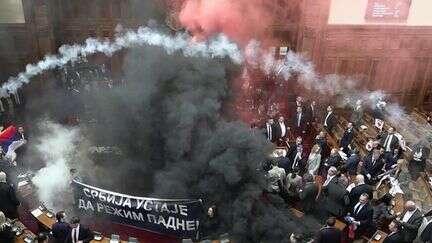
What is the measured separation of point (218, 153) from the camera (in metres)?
8.97

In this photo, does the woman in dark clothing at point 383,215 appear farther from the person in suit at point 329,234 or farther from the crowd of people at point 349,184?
the person in suit at point 329,234

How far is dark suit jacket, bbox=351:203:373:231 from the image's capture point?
871 centimetres

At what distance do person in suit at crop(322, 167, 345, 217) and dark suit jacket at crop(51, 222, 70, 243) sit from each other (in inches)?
204

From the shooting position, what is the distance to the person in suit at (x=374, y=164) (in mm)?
10727

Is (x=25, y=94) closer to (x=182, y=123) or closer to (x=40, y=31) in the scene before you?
(x=40, y=31)

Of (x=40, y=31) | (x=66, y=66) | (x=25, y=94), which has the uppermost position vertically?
(x=40, y=31)

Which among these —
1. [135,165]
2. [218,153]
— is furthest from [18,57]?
[218,153]

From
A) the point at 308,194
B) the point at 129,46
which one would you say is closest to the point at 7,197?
the point at 308,194

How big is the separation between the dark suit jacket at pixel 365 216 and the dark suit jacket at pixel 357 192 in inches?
18.5

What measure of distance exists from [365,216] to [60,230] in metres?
5.80

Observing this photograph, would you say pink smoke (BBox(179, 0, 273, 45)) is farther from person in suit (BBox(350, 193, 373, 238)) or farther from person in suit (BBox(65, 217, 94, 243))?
person in suit (BBox(65, 217, 94, 243))

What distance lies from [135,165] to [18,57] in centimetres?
724

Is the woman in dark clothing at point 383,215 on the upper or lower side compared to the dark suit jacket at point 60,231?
lower

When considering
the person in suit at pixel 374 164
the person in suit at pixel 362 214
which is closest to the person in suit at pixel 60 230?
the person in suit at pixel 362 214
